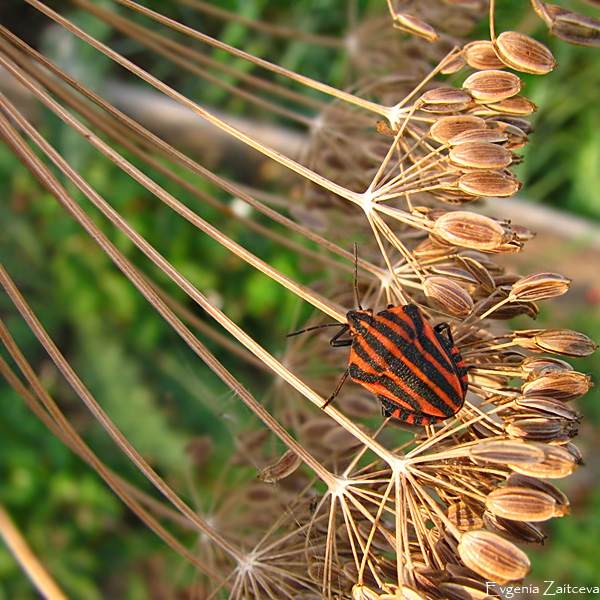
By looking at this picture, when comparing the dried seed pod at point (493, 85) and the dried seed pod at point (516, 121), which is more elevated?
the dried seed pod at point (493, 85)

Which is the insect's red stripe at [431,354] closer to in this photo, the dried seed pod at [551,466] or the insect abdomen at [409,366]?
the insect abdomen at [409,366]

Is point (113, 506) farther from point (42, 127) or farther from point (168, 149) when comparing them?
point (168, 149)

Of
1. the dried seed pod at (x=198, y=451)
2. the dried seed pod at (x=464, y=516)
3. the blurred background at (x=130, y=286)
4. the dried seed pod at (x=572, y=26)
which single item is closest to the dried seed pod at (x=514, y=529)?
the dried seed pod at (x=464, y=516)

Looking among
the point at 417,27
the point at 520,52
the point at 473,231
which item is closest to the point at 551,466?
the point at 473,231

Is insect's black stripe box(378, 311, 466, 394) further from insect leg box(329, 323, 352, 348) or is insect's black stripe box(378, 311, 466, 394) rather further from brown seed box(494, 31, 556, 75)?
brown seed box(494, 31, 556, 75)

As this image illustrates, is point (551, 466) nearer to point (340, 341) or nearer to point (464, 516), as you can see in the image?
point (464, 516)

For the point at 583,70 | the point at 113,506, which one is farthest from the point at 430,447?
the point at 583,70
